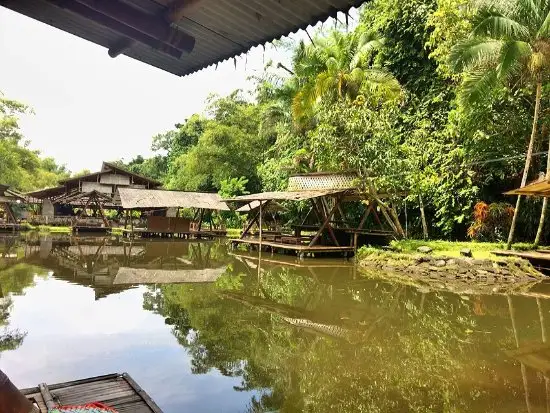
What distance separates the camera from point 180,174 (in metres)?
36.0

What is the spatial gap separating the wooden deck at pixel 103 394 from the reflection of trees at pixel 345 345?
1.23m

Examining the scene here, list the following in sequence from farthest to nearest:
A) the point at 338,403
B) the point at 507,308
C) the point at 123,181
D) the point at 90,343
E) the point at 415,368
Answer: the point at 123,181 → the point at 507,308 → the point at 90,343 → the point at 415,368 → the point at 338,403

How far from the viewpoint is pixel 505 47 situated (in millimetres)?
12602

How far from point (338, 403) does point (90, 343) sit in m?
3.90

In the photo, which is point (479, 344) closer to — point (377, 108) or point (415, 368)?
point (415, 368)

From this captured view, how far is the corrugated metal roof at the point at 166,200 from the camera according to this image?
83.1ft

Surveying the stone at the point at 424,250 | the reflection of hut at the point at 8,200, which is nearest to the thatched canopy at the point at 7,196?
the reflection of hut at the point at 8,200

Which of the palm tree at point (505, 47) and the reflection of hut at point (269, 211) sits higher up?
the palm tree at point (505, 47)

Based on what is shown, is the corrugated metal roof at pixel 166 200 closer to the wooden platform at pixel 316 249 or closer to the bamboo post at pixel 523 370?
the wooden platform at pixel 316 249

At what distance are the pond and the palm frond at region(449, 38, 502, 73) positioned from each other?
281 inches

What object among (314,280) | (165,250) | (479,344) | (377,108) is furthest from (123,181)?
(479,344)

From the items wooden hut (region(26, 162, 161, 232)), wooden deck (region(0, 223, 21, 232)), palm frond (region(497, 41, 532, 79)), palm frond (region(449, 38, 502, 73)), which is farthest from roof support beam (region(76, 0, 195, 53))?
wooden deck (region(0, 223, 21, 232))

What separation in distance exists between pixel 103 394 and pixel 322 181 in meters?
14.9

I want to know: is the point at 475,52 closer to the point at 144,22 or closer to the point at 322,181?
the point at 322,181
